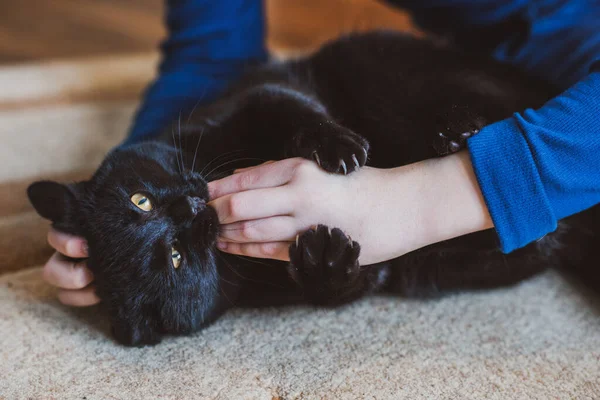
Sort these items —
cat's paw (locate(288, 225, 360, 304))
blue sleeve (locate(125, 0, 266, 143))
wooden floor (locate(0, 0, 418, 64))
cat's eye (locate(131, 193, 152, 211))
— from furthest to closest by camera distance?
wooden floor (locate(0, 0, 418, 64))
blue sleeve (locate(125, 0, 266, 143))
cat's eye (locate(131, 193, 152, 211))
cat's paw (locate(288, 225, 360, 304))

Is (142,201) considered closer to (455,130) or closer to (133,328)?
(133,328)

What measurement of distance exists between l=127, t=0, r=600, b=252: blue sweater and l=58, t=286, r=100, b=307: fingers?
1.59 feet

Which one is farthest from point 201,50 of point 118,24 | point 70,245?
point 118,24

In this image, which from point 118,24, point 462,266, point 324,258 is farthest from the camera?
point 118,24

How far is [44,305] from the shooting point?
1118 mm

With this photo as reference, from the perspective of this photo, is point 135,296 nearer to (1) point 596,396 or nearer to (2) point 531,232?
(2) point 531,232

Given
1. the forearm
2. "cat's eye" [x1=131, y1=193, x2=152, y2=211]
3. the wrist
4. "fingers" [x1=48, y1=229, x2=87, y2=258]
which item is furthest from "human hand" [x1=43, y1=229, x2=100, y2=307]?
the wrist

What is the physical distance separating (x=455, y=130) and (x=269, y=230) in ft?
1.21

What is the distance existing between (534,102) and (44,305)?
110cm

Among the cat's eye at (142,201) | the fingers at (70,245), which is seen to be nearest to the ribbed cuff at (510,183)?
the cat's eye at (142,201)

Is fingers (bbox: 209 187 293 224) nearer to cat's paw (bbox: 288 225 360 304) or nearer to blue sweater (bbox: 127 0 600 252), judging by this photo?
cat's paw (bbox: 288 225 360 304)

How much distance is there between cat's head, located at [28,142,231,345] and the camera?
3.17 ft

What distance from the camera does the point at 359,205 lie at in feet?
3.04

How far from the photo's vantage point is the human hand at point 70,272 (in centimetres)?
100
